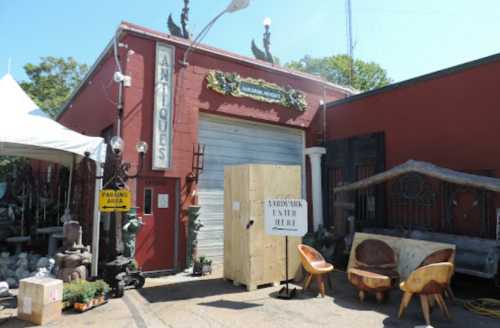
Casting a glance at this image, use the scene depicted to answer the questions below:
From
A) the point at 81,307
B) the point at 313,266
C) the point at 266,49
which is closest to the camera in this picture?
the point at 81,307

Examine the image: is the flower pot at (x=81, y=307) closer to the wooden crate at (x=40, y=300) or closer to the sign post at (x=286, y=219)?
the wooden crate at (x=40, y=300)

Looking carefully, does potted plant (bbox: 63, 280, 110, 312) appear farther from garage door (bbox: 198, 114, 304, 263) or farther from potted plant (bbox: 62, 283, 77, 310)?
garage door (bbox: 198, 114, 304, 263)

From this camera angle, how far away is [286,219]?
5.56 meters

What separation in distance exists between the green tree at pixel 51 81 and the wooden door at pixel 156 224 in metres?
19.2

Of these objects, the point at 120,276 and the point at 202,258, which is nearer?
the point at 120,276

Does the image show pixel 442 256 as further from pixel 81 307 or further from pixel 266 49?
pixel 266 49

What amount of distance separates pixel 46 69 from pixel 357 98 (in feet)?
78.3

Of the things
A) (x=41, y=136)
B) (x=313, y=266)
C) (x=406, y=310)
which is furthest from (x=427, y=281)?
(x=41, y=136)

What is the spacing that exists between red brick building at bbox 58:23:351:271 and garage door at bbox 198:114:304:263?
0.03 meters

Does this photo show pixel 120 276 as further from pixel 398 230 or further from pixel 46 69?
pixel 46 69

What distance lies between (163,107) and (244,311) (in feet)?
15.6

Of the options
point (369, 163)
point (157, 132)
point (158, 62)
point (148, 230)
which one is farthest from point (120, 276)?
point (369, 163)

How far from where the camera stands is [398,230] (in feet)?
24.6

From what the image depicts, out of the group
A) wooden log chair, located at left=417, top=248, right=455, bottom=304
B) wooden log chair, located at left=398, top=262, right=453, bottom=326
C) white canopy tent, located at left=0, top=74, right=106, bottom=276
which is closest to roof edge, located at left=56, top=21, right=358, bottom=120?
white canopy tent, located at left=0, top=74, right=106, bottom=276
